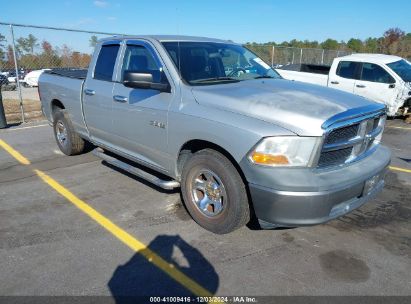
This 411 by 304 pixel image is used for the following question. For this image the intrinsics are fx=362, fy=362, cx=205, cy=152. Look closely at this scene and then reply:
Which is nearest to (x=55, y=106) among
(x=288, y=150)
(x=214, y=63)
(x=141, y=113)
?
(x=141, y=113)

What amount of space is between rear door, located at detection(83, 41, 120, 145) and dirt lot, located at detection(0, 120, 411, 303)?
0.84 meters

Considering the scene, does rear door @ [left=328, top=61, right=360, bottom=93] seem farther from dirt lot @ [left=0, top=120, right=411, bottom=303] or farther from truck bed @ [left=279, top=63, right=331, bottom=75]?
dirt lot @ [left=0, top=120, right=411, bottom=303]

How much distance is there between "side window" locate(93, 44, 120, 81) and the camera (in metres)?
4.93

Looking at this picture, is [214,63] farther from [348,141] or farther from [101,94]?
[348,141]

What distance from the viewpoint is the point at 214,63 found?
433cm

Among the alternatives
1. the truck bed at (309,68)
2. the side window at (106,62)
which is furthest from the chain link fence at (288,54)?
the side window at (106,62)

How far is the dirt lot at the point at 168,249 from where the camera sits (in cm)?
296

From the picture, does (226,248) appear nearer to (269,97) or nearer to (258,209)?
(258,209)

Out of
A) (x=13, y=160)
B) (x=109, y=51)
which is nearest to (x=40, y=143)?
(x=13, y=160)

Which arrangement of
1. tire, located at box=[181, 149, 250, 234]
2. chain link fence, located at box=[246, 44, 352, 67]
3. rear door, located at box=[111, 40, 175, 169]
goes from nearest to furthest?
tire, located at box=[181, 149, 250, 234]
rear door, located at box=[111, 40, 175, 169]
chain link fence, located at box=[246, 44, 352, 67]

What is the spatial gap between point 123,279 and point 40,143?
5472 mm

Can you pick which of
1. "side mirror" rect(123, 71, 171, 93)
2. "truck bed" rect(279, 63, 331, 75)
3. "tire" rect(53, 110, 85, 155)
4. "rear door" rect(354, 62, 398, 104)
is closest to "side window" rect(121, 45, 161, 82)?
"side mirror" rect(123, 71, 171, 93)

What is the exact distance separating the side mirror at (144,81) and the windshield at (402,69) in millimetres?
8612

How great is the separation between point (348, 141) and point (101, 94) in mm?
3239
